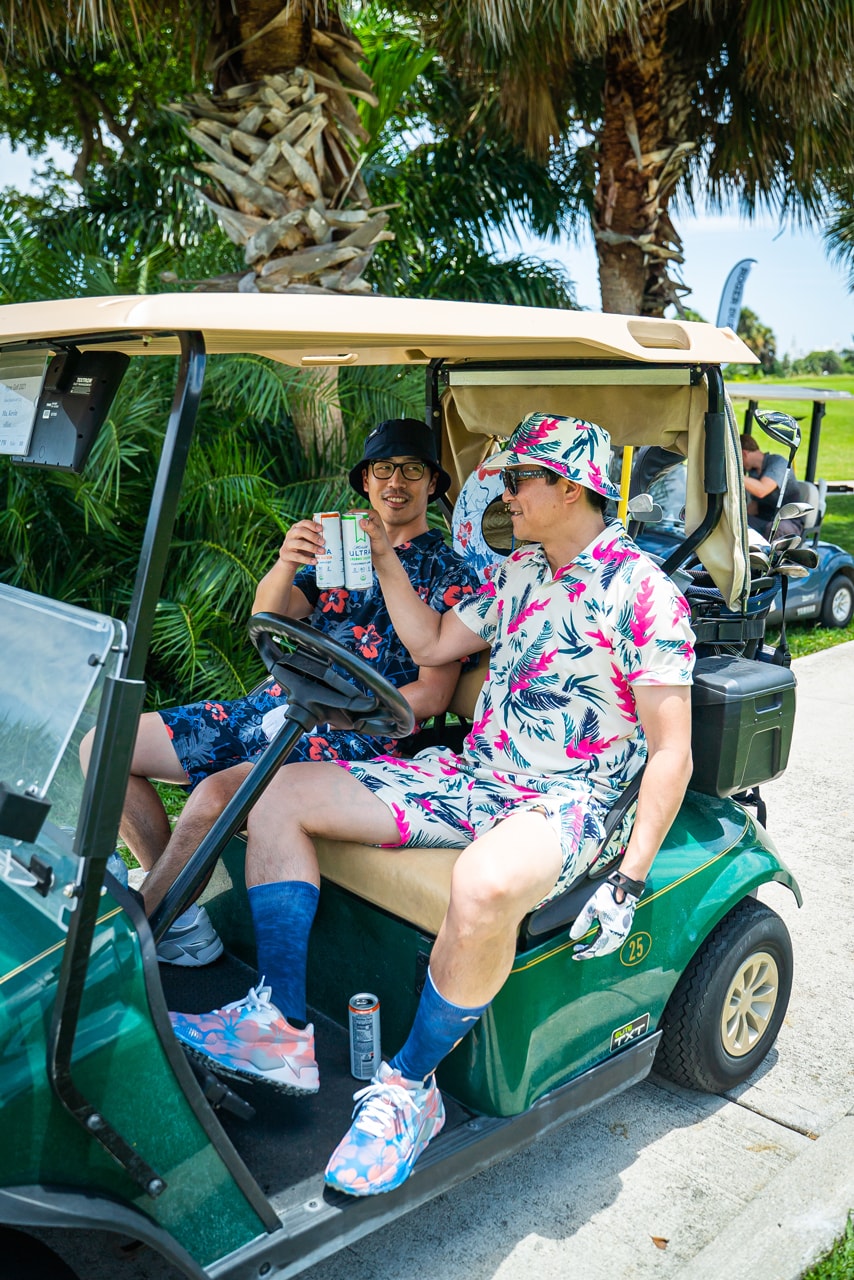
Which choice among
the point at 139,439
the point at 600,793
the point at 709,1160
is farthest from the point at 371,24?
the point at 709,1160

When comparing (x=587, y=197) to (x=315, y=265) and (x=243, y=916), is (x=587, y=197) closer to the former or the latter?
(x=315, y=265)

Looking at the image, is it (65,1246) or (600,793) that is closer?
(65,1246)

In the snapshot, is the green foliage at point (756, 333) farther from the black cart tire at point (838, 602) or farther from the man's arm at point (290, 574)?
the man's arm at point (290, 574)

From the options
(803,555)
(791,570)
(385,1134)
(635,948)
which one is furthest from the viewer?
(803,555)

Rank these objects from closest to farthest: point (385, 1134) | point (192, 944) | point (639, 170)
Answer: point (385, 1134) < point (192, 944) < point (639, 170)

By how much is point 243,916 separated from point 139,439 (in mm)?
3533

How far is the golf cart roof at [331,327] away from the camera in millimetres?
1607

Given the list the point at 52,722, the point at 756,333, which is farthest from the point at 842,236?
the point at 756,333

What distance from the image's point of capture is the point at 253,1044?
6.59 ft

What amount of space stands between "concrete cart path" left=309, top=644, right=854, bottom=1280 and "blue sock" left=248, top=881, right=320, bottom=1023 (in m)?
0.57

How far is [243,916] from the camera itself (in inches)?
101

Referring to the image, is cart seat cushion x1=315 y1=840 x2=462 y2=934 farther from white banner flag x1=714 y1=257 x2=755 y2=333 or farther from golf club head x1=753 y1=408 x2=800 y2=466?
white banner flag x1=714 y1=257 x2=755 y2=333

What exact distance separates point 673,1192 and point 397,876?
0.95m

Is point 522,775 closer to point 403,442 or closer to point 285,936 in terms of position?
point 285,936
